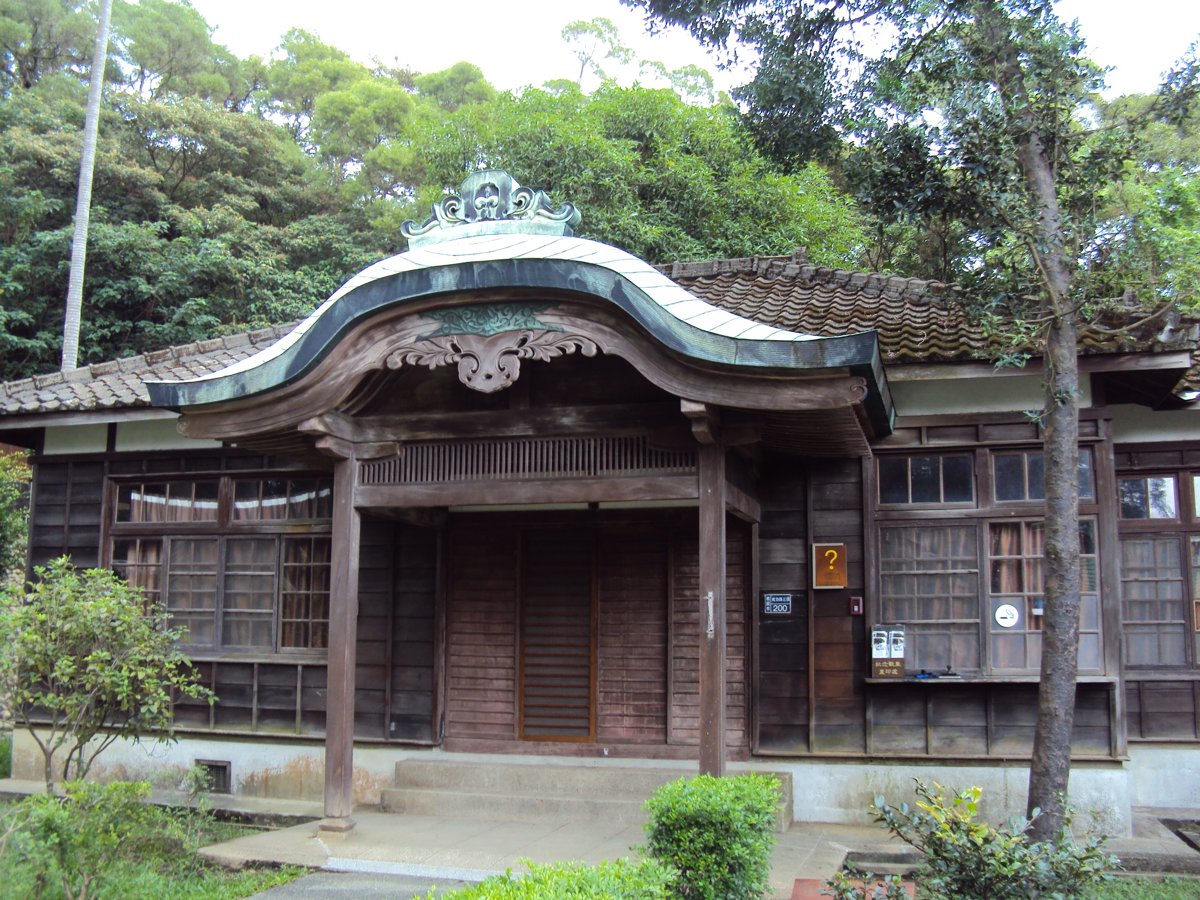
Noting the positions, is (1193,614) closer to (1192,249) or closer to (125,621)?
(1192,249)

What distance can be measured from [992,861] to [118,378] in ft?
32.7

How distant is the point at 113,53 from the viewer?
2975cm

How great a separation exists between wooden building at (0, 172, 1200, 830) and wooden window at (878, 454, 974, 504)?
0.02m

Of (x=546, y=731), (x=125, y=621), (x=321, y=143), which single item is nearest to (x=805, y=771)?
(x=546, y=731)

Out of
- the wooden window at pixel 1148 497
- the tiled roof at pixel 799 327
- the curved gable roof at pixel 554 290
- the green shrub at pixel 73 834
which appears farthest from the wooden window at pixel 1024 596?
the green shrub at pixel 73 834

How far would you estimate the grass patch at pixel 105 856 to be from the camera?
20.5ft

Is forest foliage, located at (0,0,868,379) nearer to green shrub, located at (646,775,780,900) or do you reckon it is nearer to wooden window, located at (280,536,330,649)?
wooden window, located at (280,536,330,649)

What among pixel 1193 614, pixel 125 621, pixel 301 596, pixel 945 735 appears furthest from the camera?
pixel 301 596

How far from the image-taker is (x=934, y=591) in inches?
355

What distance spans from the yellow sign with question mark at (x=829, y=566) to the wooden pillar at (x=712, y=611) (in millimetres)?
2193

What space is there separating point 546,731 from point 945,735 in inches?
140

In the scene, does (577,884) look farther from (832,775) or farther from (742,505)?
(832,775)

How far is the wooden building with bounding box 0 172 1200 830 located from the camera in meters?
7.39

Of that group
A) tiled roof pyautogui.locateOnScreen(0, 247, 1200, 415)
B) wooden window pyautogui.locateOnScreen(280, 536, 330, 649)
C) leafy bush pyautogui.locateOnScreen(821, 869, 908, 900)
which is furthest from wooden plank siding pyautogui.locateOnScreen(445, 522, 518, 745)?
leafy bush pyautogui.locateOnScreen(821, 869, 908, 900)
